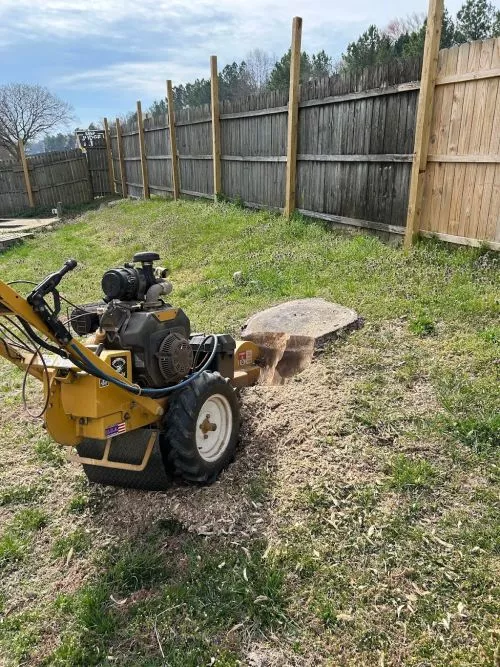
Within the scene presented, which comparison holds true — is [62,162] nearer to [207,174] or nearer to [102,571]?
[207,174]

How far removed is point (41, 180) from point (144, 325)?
1981 centimetres

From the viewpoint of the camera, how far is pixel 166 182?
51.0ft

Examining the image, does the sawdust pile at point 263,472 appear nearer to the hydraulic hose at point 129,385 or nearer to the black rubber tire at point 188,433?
the black rubber tire at point 188,433

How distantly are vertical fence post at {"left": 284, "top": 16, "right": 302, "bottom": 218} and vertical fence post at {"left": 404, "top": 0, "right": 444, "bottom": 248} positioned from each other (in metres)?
2.63

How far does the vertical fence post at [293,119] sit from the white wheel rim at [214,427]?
5843mm

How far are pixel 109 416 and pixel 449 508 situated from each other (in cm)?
193

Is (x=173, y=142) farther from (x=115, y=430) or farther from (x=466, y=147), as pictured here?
(x=115, y=430)

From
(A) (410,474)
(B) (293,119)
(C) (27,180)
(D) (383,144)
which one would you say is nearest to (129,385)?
(A) (410,474)

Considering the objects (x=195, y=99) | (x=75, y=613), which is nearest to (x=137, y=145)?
(x=75, y=613)

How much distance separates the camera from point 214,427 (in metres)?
3.56

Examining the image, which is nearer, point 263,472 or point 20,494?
point 263,472

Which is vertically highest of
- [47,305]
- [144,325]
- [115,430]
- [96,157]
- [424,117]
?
[424,117]

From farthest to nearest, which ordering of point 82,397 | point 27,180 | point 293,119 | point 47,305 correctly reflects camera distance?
point 27,180 → point 293,119 → point 82,397 → point 47,305

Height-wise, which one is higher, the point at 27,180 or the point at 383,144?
the point at 383,144
